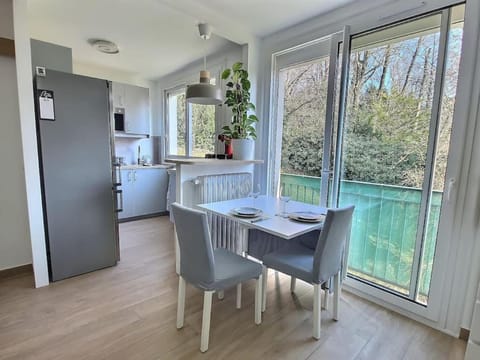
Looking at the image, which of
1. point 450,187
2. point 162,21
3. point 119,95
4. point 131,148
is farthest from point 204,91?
point 131,148

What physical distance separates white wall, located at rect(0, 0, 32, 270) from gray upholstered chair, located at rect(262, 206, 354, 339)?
2.45m


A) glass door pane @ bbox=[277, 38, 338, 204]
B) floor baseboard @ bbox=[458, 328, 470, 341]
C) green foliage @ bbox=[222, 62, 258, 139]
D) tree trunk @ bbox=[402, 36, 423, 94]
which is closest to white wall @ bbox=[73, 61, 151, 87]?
green foliage @ bbox=[222, 62, 258, 139]

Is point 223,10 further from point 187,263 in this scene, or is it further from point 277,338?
point 277,338

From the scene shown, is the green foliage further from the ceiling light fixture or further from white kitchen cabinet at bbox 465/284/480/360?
white kitchen cabinet at bbox 465/284/480/360

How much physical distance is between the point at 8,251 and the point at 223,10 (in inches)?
123

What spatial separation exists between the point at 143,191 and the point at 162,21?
8.67 feet

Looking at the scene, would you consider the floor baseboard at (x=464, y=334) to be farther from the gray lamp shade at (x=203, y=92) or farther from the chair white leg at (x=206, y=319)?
the gray lamp shade at (x=203, y=92)

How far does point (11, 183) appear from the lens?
Result: 96.7 inches

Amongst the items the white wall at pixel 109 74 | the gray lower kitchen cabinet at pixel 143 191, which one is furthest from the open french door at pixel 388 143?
the white wall at pixel 109 74

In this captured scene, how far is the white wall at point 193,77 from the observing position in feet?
10.8

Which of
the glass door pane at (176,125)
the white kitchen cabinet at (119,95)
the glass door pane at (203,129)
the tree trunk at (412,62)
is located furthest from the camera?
the glass door pane at (176,125)

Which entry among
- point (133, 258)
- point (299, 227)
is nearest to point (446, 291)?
point (299, 227)

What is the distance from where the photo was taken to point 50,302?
2.06 metres

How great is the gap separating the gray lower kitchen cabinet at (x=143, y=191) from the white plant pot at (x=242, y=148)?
7.14 feet
